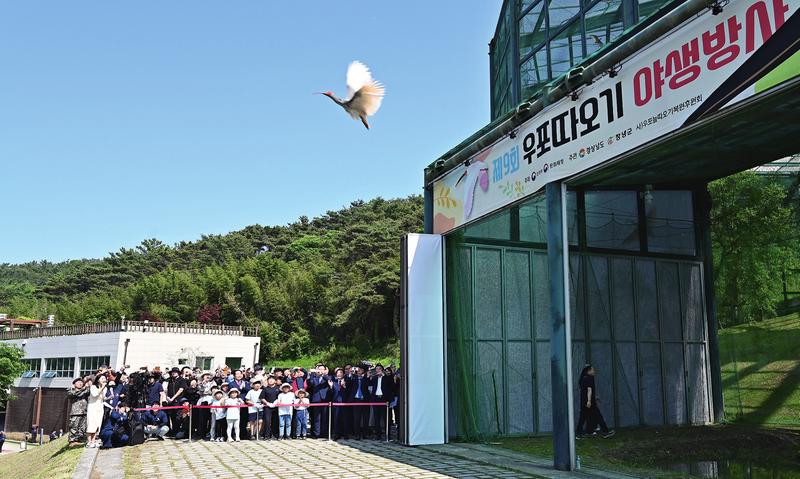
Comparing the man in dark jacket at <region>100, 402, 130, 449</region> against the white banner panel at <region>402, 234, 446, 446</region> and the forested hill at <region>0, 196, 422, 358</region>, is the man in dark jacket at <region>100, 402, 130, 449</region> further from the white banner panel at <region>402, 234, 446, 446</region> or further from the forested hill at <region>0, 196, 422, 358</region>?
the forested hill at <region>0, 196, 422, 358</region>

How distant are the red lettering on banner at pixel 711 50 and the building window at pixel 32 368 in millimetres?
45264

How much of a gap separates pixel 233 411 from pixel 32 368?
3921cm

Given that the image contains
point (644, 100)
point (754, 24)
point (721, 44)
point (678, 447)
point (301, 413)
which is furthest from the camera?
point (301, 413)

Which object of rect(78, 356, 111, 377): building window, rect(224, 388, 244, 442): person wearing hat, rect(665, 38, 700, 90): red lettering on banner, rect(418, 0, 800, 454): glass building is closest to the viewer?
rect(665, 38, 700, 90): red lettering on banner

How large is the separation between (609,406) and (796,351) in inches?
138

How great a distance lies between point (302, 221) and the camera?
86688mm

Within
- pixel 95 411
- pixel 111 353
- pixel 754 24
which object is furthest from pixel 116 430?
pixel 111 353

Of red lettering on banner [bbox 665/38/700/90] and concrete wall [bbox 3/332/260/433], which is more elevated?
red lettering on banner [bbox 665/38/700/90]

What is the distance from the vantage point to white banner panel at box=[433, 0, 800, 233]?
18.0ft

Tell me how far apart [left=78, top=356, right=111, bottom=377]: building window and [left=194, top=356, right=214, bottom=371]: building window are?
16.4ft

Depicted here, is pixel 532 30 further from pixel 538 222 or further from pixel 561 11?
pixel 538 222

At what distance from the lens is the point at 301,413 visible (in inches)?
492

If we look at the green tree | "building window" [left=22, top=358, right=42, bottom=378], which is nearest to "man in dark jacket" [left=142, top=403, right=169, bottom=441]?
the green tree

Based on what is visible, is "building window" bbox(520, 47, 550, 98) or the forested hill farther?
the forested hill
